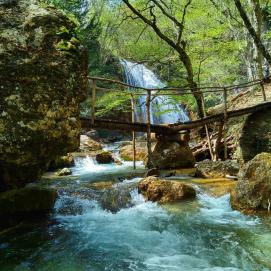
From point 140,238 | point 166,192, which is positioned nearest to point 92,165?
point 166,192

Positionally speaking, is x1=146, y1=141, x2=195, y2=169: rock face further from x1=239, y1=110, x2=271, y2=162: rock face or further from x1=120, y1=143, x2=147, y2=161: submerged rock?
x1=120, y1=143, x2=147, y2=161: submerged rock

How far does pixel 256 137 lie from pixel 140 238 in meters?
7.00

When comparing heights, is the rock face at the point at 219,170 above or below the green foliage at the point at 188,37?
below

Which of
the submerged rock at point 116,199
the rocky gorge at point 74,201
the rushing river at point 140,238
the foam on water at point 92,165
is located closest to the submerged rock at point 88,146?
the foam on water at point 92,165

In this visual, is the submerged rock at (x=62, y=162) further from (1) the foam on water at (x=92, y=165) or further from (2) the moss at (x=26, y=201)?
(2) the moss at (x=26, y=201)

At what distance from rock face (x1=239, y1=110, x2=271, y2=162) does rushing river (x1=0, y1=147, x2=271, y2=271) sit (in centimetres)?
395

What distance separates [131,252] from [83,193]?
3.34 m

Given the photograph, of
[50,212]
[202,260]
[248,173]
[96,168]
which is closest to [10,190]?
[50,212]

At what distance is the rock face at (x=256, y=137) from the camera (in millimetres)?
11265

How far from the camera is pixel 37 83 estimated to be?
15.2 feet

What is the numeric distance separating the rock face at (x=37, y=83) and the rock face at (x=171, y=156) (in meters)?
7.47

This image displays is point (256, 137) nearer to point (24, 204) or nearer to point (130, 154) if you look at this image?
point (130, 154)

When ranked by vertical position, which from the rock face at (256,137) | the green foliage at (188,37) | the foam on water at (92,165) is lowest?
the foam on water at (92,165)

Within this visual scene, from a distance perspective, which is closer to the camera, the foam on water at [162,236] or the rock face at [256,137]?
the foam on water at [162,236]
